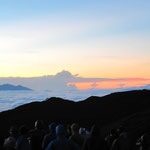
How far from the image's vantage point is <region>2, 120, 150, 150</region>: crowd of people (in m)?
6.29

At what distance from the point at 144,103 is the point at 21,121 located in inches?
859

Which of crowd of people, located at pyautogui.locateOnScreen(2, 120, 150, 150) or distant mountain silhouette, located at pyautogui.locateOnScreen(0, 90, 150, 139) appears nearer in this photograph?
crowd of people, located at pyautogui.locateOnScreen(2, 120, 150, 150)

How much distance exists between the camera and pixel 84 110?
56969mm

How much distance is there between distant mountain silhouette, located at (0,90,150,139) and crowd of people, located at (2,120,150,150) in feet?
135

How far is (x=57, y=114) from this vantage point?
56.2 metres

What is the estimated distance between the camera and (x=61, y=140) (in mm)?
6293

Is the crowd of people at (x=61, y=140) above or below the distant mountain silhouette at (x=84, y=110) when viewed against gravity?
above

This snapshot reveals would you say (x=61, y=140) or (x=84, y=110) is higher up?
(x=61, y=140)

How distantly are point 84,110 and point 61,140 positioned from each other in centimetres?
5097

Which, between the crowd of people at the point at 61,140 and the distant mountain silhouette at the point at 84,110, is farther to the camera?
the distant mountain silhouette at the point at 84,110

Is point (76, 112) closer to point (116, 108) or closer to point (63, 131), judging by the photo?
point (116, 108)

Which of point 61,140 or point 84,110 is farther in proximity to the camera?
point 84,110

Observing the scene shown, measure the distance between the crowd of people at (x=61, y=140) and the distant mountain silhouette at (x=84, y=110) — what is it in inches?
1620

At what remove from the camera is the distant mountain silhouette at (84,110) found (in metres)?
53.0
